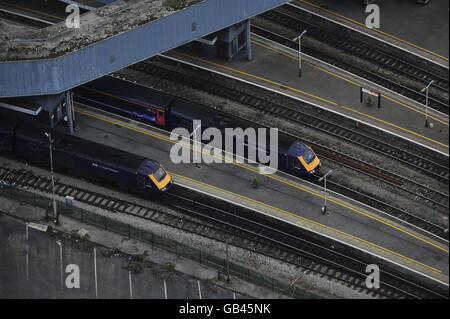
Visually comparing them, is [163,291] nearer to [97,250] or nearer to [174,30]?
[97,250]

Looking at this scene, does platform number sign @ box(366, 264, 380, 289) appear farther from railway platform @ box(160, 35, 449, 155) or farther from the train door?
the train door

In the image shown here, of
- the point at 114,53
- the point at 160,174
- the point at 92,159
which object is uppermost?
the point at 114,53

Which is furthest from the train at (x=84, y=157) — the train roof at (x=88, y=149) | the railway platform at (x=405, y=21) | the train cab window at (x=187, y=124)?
the railway platform at (x=405, y=21)

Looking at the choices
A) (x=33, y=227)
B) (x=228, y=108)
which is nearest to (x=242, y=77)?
(x=228, y=108)

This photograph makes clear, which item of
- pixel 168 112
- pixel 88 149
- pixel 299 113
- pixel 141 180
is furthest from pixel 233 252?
pixel 299 113

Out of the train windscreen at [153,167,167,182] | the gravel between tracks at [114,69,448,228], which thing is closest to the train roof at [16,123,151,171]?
the train windscreen at [153,167,167,182]

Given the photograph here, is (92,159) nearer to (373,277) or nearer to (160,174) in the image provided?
(160,174)
